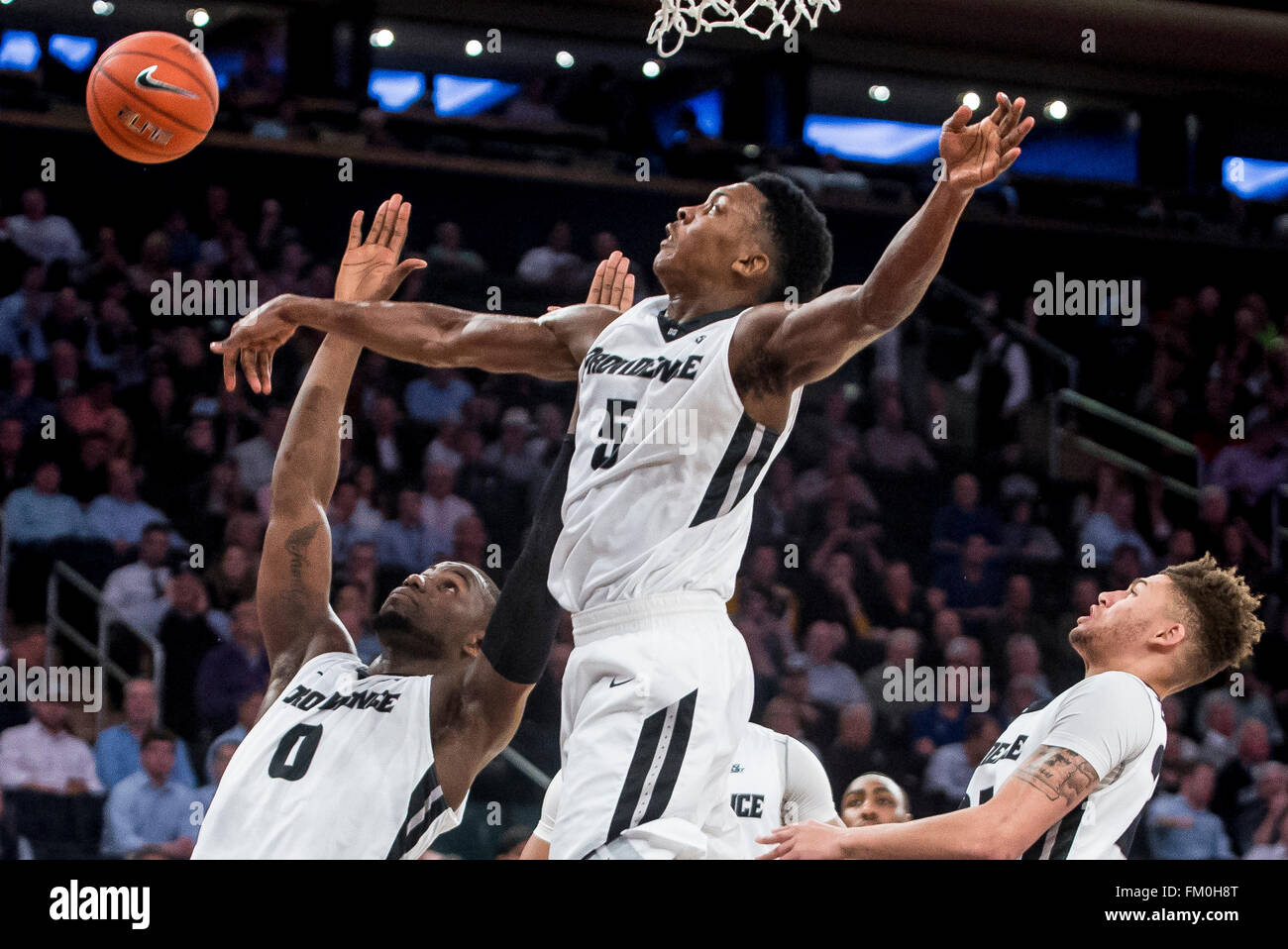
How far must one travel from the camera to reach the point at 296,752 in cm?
381

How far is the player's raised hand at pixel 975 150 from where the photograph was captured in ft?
10.3

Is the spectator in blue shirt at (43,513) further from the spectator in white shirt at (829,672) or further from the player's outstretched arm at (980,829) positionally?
the player's outstretched arm at (980,829)

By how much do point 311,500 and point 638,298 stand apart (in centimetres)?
326

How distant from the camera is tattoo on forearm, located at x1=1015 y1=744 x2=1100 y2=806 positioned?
3.39 metres

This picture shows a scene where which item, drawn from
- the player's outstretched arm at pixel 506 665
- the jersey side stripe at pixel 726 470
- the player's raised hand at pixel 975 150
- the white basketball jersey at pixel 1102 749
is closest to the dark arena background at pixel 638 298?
the player's outstretched arm at pixel 506 665

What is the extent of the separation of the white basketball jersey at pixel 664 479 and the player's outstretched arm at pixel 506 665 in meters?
0.23

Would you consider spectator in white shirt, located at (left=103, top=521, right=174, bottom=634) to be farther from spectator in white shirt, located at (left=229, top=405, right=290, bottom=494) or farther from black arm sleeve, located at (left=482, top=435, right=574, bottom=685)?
black arm sleeve, located at (left=482, top=435, right=574, bottom=685)

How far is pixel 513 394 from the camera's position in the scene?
6.83 meters

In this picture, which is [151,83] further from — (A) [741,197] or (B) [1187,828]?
(B) [1187,828]

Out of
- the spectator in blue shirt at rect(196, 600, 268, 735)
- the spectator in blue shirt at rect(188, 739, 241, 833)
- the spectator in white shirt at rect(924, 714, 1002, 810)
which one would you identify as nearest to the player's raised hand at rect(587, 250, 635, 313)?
the spectator in blue shirt at rect(196, 600, 268, 735)

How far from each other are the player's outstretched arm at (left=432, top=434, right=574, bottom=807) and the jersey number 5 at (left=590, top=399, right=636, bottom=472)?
268 millimetres

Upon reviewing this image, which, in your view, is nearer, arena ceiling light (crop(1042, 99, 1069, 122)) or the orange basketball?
the orange basketball

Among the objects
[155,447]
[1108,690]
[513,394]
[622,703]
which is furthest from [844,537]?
[622,703]

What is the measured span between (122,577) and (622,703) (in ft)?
10.5
